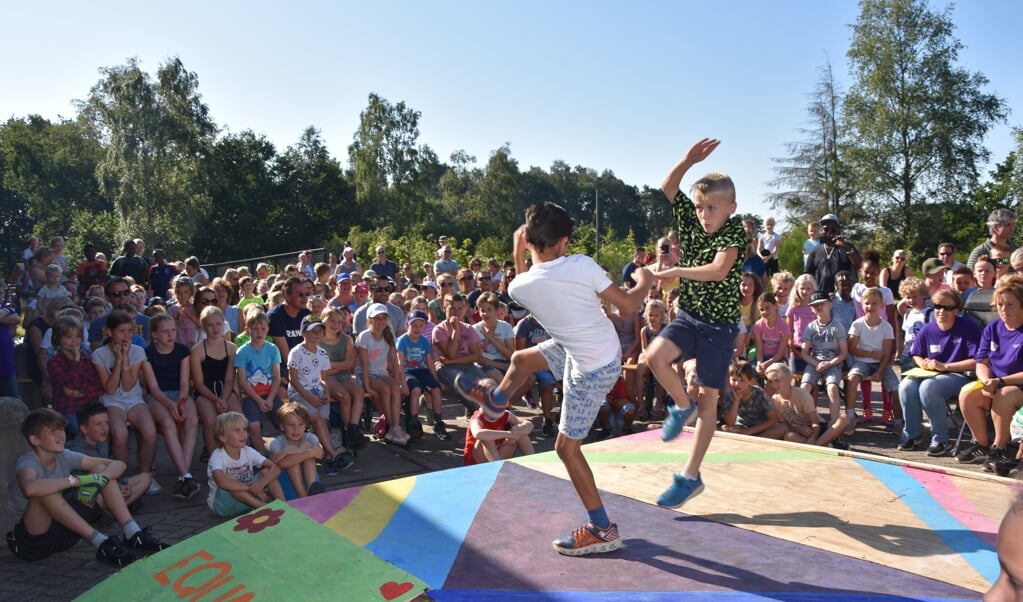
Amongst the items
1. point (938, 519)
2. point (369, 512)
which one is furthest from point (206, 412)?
point (938, 519)

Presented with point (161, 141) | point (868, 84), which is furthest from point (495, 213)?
point (868, 84)

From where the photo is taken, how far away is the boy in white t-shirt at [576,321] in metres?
3.27

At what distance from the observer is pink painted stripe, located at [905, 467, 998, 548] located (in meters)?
3.73

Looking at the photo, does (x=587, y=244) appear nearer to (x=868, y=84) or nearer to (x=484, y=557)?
(x=868, y=84)

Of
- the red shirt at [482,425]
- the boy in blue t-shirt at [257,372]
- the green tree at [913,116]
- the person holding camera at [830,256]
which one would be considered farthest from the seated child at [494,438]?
the green tree at [913,116]

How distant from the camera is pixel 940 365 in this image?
652 cm

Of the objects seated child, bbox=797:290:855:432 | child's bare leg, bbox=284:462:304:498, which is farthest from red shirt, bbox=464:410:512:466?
seated child, bbox=797:290:855:432

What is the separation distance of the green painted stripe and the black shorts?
2.73m

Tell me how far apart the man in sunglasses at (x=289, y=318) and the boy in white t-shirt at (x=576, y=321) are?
14.4 ft

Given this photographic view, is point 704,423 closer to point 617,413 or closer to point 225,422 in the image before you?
point 225,422

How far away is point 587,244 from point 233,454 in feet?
86.0

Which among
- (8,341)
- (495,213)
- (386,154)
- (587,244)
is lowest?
(8,341)

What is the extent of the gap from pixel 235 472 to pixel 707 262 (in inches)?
133

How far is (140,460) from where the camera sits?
19.1ft
